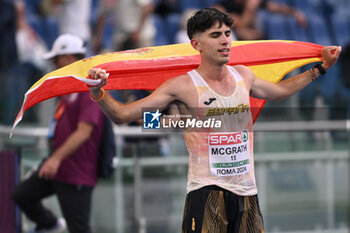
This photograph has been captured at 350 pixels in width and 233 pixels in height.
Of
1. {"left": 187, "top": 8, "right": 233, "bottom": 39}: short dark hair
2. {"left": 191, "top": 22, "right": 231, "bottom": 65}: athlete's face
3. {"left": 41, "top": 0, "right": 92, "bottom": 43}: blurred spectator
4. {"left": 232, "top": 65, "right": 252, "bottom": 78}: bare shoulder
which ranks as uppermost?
{"left": 41, "top": 0, "right": 92, "bottom": 43}: blurred spectator

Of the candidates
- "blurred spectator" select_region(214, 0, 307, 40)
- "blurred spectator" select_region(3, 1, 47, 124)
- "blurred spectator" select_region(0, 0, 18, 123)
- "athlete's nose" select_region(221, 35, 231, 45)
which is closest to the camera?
"athlete's nose" select_region(221, 35, 231, 45)

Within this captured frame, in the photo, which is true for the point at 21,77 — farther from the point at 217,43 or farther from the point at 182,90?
the point at 217,43

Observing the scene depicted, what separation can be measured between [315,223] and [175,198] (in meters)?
1.69

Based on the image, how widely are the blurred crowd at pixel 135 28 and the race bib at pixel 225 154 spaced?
385cm

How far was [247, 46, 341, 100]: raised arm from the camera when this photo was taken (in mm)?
4156

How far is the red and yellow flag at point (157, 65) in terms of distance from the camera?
421 centimetres

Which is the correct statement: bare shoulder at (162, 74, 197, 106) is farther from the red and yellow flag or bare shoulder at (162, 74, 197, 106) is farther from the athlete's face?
the red and yellow flag

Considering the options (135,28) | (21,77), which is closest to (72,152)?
(21,77)

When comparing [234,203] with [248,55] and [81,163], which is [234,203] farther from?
[81,163]

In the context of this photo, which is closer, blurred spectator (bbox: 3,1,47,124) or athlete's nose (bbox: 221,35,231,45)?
athlete's nose (bbox: 221,35,231,45)

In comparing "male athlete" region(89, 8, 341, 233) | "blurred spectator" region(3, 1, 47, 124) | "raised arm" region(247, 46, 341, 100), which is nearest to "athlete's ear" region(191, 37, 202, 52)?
"male athlete" region(89, 8, 341, 233)

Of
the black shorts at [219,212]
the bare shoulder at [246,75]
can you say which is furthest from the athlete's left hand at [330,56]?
the black shorts at [219,212]

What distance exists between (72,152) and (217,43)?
206 cm

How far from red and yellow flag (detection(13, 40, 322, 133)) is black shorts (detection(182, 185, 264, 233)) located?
2.27 ft
